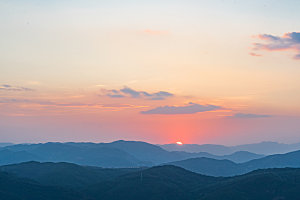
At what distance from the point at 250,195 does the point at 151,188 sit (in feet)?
179

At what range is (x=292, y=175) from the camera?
198 meters

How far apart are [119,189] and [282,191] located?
87854mm

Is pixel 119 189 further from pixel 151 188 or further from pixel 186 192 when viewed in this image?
pixel 186 192

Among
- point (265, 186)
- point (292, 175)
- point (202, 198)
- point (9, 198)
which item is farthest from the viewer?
point (292, 175)

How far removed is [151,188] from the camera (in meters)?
192

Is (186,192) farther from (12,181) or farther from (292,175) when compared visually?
(12,181)

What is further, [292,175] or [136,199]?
[292,175]

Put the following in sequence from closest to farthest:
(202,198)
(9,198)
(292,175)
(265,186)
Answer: (9,198), (202,198), (265,186), (292,175)

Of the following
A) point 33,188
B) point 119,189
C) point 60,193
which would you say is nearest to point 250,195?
point 119,189

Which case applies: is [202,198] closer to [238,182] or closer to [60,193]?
[238,182]

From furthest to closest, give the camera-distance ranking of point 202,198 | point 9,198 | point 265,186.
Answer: point 265,186 → point 202,198 → point 9,198

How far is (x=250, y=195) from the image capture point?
17288 cm

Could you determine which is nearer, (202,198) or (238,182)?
(202,198)

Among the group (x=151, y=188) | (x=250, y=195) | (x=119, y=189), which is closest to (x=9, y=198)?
(x=119, y=189)
